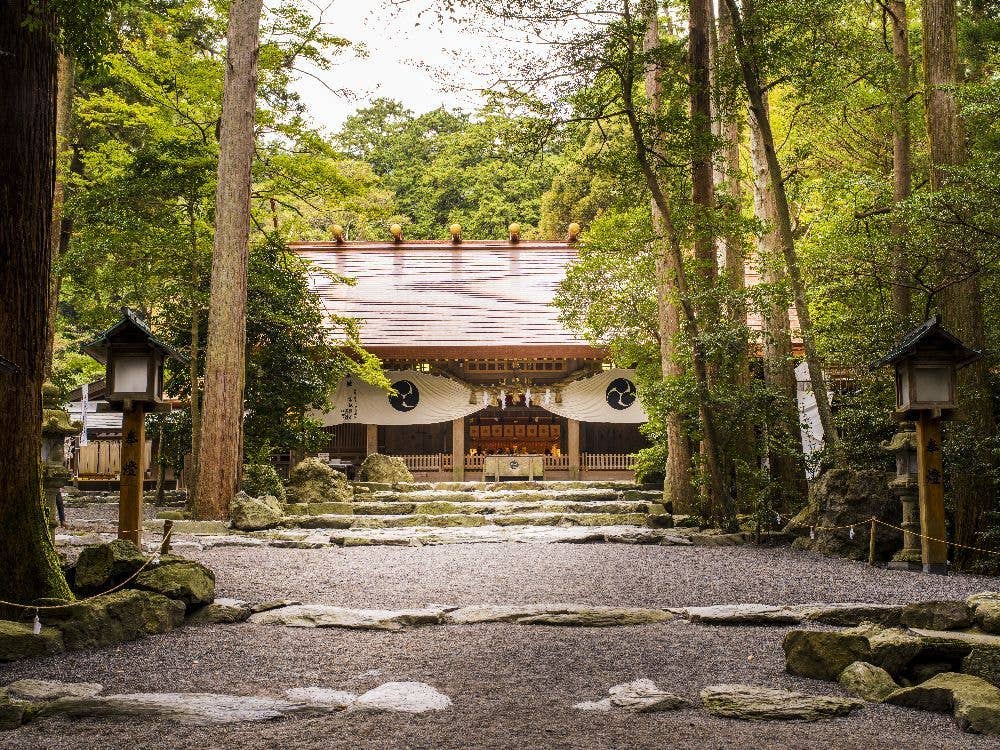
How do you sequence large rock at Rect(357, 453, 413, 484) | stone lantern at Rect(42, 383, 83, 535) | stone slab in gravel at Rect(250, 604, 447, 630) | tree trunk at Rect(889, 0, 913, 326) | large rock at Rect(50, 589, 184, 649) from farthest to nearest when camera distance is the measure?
large rock at Rect(357, 453, 413, 484), tree trunk at Rect(889, 0, 913, 326), stone lantern at Rect(42, 383, 83, 535), stone slab in gravel at Rect(250, 604, 447, 630), large rock at Rect(50, 589, 184, 649)

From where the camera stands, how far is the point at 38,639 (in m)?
4.32

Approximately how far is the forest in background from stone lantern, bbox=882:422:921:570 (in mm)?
312

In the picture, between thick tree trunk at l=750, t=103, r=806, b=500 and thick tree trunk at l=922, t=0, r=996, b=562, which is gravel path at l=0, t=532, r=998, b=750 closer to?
thick tree trunk at l=922, t=0, r=996, b=562

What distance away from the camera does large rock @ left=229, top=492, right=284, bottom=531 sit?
10047 mm

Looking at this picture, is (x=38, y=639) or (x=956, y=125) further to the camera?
(x=956, y=125)

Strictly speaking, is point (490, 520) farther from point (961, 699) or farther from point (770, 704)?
point (961, 699)

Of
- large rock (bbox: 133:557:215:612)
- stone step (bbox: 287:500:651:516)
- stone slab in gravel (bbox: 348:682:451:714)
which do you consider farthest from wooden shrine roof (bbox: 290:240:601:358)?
stone slab in gravel (bbox: 348:682:451:714)

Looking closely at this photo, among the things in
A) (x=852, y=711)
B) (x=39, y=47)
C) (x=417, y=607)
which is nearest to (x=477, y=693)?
(x=852, y=711)

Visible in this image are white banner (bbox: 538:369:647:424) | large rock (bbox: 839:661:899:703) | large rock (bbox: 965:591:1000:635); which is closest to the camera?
large rock (bbox: 839:661:899:703)

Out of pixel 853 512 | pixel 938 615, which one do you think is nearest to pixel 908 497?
pixel 853 512

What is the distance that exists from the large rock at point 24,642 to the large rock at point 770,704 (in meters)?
3.22

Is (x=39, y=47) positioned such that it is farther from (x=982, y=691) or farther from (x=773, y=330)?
(x=773, y=330)

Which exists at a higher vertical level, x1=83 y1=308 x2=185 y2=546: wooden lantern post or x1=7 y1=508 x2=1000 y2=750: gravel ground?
x1=83 y1=308 x2=185 y2=546: wooden lantern post

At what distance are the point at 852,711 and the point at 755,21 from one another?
7.61 metres
